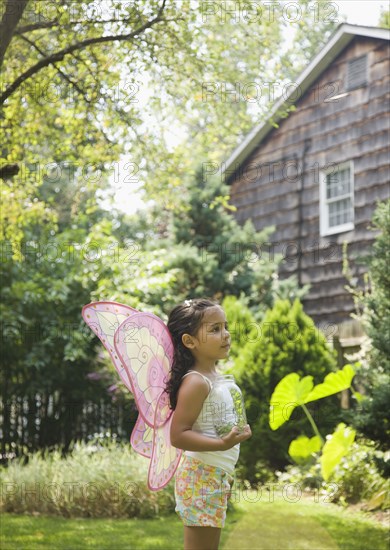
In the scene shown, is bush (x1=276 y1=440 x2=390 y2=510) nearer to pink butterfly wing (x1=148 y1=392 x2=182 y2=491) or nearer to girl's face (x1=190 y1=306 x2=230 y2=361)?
pink butterfly wing (x1=148 y1=392 x2=182 y2=491)

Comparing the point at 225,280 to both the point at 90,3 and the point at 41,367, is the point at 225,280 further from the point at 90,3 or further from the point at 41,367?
the point at 90,3

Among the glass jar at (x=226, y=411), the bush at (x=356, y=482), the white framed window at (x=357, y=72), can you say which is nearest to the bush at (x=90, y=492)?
the bush at (x=356, y=482)

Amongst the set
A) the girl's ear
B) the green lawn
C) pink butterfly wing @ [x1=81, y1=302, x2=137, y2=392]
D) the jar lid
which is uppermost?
pink butterfly wing @ [x1=81, y1=302, x2=137, y2=392]

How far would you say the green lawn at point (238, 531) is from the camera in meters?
6.13

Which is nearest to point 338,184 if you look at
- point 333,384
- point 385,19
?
point 333,384

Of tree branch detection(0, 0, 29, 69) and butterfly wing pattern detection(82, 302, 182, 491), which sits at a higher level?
tree branch detection(0, 0, 29, 69)

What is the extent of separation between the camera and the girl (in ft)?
10.8

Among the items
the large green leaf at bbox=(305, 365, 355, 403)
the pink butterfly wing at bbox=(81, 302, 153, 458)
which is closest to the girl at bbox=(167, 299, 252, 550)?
the pink butterfly wing at bbox=(81, 302, 153, 458)

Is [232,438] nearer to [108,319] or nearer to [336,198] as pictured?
[108,319]

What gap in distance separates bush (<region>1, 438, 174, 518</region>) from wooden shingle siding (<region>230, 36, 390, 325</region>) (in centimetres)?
610

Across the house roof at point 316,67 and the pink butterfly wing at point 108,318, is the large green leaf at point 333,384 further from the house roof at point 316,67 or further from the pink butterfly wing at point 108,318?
the house roof at point 316,67

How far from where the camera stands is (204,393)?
3350 millimetres

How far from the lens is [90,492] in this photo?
Result: 7625mm

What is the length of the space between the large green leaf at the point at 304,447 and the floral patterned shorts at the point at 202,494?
564cm
